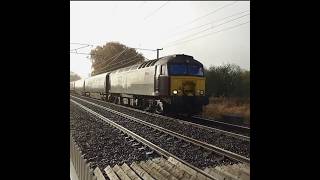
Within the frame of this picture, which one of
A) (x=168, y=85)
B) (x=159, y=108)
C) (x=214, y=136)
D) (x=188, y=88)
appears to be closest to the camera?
(x=214, y=136)

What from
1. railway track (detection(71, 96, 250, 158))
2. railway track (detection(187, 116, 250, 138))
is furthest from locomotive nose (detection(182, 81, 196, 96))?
railway track (detection(187, 116, 250, 138))

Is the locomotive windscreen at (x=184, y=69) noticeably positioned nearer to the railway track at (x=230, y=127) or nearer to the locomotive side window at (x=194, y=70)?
the locomotive side window at (x=194, y=70)

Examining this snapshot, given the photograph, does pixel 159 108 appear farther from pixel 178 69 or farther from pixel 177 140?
pixel 177 140

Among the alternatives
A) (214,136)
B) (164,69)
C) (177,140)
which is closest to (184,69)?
(164,69)

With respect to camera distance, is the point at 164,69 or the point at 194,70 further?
the point at 164,69

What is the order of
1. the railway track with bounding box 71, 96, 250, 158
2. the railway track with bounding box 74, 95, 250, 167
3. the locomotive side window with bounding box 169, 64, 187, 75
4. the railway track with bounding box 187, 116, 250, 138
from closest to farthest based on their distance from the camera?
1. the railway track with bounding box 74, 95, 250, 167
2. the railway track with bounding box 71, 96, 250, 158
3. the railway track with bounding box 187, 116, 250, 138
4. the locomotive side window with bounding box 169, 64, 187, 75

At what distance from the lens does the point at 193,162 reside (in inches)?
188

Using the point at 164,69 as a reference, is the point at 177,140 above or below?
below

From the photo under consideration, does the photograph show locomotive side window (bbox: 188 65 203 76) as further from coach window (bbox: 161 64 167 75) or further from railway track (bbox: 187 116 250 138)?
railway track (bbox: 187 116 250 138)

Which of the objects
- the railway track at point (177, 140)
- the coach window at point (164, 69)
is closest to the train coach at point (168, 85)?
the coach window at point (164, 69)
